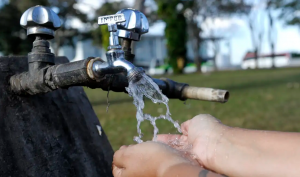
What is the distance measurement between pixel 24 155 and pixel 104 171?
305 millimetres

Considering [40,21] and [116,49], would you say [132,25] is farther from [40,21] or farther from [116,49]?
[40,21]

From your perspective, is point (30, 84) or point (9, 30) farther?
point (9, 30)

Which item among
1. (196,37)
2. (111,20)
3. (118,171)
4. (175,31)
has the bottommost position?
(118,171)

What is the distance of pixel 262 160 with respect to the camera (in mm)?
857

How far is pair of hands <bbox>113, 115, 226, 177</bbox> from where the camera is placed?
0.82 m

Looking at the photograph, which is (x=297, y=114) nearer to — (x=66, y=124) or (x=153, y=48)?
(x=66, y=124)

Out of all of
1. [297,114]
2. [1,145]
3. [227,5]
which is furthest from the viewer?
[227,5]

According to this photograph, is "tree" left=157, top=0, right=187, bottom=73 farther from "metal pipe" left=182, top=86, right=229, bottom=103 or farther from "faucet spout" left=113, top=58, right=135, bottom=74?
"faucet spout" left=113, top=58, right=135, bottom=74

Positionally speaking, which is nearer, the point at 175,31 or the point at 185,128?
the point at 185,128

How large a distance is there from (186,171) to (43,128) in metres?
0.53

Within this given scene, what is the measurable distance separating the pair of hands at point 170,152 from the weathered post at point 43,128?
266mm

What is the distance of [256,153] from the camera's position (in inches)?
34.5

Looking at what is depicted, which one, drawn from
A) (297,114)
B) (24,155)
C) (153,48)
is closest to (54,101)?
(24,155)

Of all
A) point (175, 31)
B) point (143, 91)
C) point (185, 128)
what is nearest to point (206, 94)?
point (185, 128)
